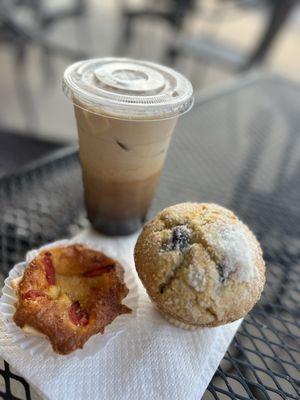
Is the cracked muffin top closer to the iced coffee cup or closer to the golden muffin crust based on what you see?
the golden muffin crust

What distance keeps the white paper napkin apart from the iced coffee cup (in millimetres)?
228

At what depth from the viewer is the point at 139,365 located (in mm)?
533

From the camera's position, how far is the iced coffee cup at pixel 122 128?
593mm

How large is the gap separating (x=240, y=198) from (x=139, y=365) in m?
0.57

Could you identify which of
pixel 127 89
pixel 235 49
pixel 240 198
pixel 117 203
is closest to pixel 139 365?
pixel 117 203

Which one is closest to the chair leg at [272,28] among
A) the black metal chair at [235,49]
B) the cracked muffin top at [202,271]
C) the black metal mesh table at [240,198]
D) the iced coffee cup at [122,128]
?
the black metal chair at [235,49]

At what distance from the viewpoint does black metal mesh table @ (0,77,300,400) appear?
60 centimetres

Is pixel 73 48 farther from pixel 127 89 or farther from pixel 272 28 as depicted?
pixel 127 89

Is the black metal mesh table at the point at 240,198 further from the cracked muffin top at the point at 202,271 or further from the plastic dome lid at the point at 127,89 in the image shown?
the plastic dome lid at the point at 127,89

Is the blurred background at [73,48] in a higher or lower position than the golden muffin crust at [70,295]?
lower

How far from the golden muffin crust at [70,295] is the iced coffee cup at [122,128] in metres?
0.14

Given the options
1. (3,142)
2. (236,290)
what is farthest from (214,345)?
(3,142)

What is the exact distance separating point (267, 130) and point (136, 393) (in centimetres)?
108

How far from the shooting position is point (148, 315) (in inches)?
23.6
